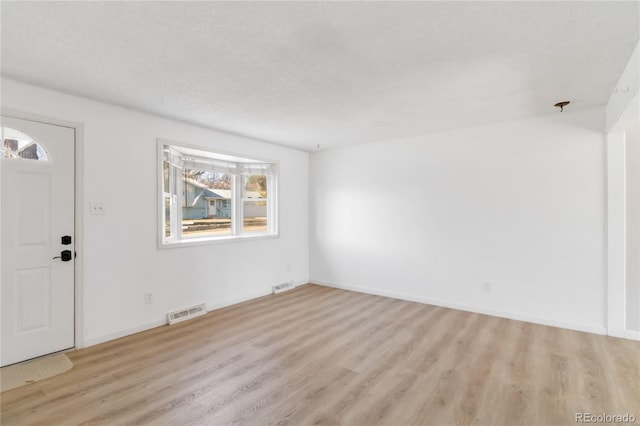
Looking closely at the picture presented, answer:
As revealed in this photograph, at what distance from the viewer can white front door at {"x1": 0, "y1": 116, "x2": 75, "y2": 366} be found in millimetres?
2676

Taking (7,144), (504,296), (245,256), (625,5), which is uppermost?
(625,5)

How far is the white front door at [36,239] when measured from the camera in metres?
2.68

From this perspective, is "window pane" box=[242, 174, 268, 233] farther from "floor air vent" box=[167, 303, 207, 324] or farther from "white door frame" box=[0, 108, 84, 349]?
"white door frame" box=[0, 108, 84, 349]

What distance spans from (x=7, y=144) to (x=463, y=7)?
367cm

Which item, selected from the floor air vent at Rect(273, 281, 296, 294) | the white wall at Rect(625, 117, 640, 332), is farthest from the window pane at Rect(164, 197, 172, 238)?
the white wall at Rect(625, 117, 640, 332)

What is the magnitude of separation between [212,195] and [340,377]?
3.25 m

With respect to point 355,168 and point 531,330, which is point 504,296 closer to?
point 531,330

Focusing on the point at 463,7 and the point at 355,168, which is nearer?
the point at 463,7

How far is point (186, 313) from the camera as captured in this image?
3.88m

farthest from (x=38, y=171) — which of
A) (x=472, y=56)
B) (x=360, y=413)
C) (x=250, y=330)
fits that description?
(x=472, y=56)

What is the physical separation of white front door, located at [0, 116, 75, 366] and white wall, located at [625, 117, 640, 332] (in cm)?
563

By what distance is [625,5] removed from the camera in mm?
1708

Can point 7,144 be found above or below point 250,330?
above

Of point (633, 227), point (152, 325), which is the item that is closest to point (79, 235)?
point (152, 325)
